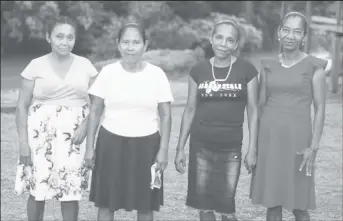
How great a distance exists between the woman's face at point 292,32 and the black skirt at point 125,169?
91 cm

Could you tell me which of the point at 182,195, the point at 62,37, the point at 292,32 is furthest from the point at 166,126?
the point at 182,195

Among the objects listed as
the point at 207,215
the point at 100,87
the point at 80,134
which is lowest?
the point at 207,215

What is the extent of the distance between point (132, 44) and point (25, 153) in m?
0.89

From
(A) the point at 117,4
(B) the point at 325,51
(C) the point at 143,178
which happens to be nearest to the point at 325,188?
(C) the point at 143,178

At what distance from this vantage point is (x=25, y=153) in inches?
153

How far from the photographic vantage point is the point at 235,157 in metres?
3.86

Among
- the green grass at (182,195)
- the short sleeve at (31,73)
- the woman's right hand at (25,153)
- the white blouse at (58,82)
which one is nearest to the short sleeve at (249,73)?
the white blouse at (58,82)

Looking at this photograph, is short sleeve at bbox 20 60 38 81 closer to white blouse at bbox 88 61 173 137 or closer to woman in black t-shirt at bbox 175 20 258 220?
white blouse at bbox 88 61 173 137

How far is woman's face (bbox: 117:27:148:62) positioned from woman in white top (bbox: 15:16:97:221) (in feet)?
1.04

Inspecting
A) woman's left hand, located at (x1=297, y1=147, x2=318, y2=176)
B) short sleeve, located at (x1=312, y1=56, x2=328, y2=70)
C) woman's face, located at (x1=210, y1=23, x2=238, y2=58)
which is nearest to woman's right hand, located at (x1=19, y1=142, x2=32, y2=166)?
woman's face, located at (x1=210, y1=23, x2=238, y2=58)

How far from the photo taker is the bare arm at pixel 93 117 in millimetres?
3748

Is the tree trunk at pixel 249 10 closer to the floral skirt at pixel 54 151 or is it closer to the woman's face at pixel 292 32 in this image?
the woman's face at pixel 292 32

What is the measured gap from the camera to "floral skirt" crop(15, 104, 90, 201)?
390cm

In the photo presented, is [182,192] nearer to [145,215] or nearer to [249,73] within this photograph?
[145,215]
